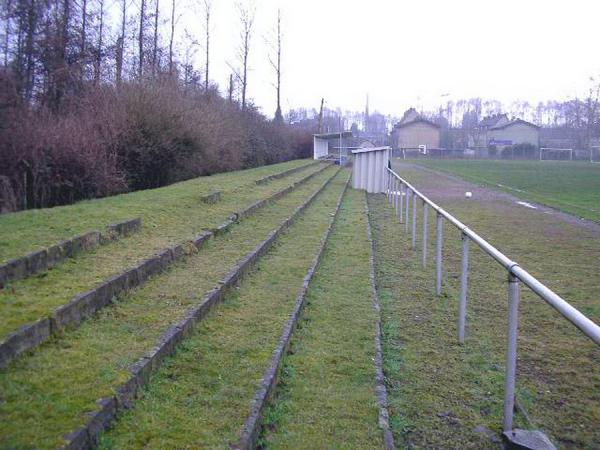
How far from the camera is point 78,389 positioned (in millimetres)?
3287

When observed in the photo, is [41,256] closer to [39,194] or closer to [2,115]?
[39,194]

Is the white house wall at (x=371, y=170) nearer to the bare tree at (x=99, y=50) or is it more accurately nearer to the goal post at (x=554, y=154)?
the bare tree at (x=99, y=50)

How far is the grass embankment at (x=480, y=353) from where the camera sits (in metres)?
3.96

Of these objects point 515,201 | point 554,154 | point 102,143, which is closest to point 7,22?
point 102,143

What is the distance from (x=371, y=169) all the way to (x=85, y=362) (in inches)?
777

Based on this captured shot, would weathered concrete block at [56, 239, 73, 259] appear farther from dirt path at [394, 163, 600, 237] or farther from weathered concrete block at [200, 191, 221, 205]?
dirt path at [394, 163, 600, 237]

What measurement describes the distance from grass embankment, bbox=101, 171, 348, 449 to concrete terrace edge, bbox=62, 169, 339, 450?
6 centimetres

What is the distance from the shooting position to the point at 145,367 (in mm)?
3697

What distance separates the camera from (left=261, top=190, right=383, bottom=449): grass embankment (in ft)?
11.4

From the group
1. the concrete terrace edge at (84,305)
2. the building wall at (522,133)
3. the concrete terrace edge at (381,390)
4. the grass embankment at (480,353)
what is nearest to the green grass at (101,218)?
the concrete terrace edge at (84,305)

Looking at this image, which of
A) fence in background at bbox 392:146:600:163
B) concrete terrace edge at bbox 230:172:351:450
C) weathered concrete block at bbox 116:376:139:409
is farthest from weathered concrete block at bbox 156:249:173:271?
fence in background at bbox 392:146:600:163

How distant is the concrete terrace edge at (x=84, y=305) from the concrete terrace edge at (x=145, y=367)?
2.10ft

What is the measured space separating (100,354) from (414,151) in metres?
88.1

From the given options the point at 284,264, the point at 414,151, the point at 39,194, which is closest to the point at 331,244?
the point at 284,264
